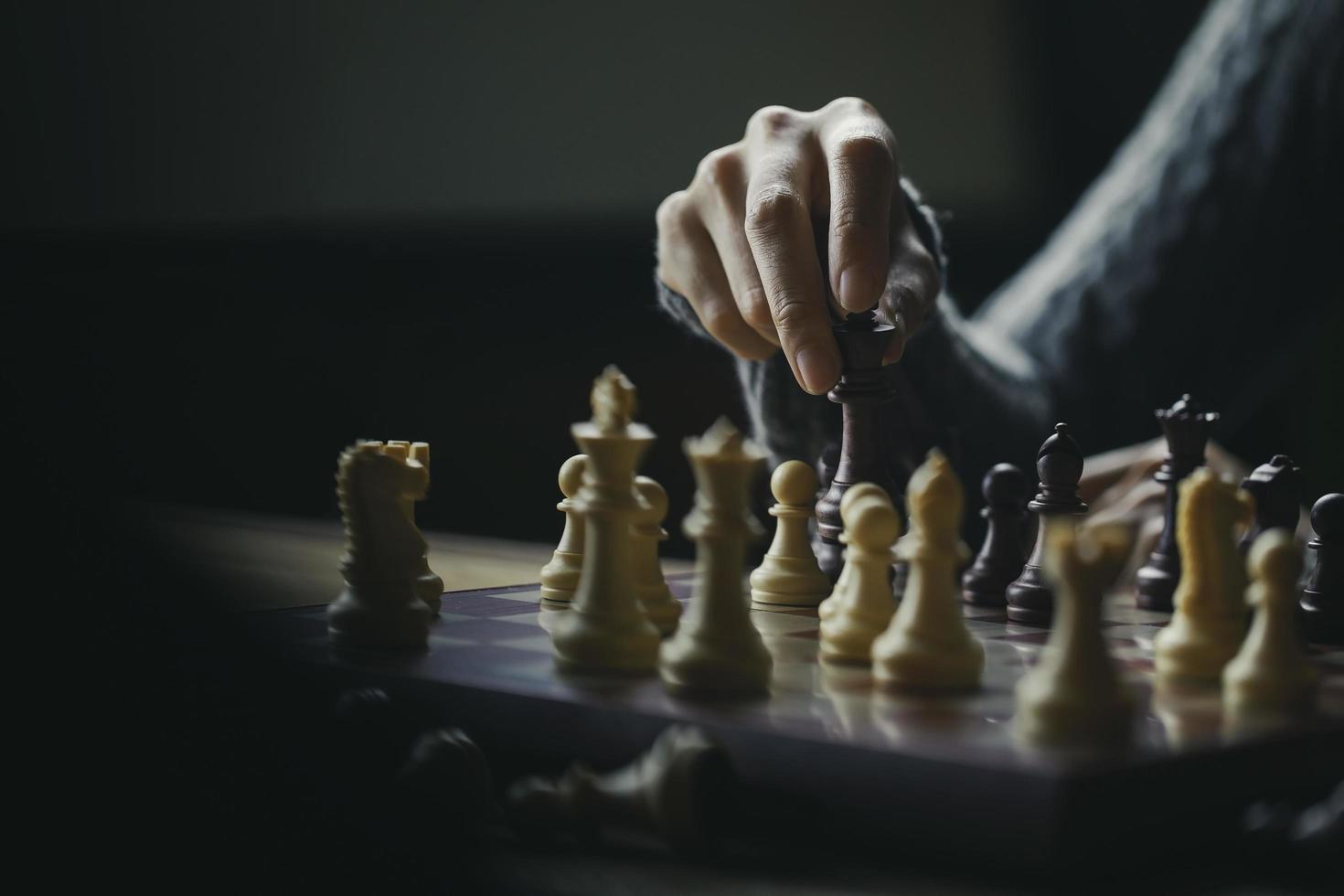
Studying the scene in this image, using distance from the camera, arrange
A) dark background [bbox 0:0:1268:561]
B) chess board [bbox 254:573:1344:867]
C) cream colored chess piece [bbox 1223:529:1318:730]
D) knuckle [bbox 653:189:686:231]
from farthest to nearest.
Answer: dark background [bbox 0:0:1268:561] → knuckle [bbox 653:189:686:231] → cream colored chess piece [bbox 1223:529:1318:730] → chess board [bbox 254:573:1344:867]

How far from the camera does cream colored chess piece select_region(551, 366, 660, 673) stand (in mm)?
1001

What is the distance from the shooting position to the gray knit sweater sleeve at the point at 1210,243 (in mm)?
2959

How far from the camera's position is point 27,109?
4.82 meters

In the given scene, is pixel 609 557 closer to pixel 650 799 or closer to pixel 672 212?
pixel 650 799

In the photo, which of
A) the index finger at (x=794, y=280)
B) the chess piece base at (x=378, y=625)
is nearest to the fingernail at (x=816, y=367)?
the index finger at (x=794, y=280)

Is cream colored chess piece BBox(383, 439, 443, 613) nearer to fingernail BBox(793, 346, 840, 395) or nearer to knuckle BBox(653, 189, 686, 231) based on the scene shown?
fingernail BBox(793, 346, 840, 395)

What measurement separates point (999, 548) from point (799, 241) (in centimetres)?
40

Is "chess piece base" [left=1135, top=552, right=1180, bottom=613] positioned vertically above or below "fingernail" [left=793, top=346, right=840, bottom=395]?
below

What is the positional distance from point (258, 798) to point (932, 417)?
5.38ft

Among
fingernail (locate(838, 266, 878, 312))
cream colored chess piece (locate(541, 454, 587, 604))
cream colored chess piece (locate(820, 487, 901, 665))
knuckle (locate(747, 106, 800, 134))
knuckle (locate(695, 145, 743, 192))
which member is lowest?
cream colored chess piece (locate(541, 454, 587, 604))

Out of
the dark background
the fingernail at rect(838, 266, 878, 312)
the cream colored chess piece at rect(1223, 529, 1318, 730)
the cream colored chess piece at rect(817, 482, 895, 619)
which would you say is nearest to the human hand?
the fingernail at rect(838, 266, 878, 312)

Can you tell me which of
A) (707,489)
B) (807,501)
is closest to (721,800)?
(707,489)

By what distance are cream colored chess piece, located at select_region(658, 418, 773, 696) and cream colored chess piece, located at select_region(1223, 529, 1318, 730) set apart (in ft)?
1.03

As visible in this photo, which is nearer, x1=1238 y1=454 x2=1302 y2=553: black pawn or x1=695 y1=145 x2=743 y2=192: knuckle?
x1=1238 y1=454 x2=1302 y2=553: black pawn
